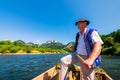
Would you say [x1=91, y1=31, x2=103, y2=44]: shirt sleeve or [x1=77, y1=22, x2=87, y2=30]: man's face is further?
[x1=77, y1=22, x2=87, y2=30]: man's face

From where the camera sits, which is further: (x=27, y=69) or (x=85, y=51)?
(x=27, y=69)

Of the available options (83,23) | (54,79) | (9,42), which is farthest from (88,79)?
(9,42)

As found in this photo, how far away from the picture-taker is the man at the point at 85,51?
5.54 metres

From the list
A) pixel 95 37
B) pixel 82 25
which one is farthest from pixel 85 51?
pixel 82 25

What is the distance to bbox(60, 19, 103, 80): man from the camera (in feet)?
18.2

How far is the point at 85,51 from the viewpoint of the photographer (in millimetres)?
6254

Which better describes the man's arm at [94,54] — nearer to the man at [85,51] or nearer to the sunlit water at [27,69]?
the man at [85,51]

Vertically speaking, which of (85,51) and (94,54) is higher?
(85,51)

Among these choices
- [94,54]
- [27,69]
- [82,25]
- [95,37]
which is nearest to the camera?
[94,54]

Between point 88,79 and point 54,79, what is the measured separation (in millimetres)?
4717

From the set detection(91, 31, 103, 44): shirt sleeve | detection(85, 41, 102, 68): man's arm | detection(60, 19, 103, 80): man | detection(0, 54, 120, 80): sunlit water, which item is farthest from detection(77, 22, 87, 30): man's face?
detection(0, 54, 120, 80): sunlit water

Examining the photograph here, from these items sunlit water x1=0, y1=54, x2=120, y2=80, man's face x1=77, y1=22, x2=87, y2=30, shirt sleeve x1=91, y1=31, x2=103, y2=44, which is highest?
man's face x1=77, y1=22, x2=87, y2=30

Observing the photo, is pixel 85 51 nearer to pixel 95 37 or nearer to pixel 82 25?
pixel 95 37

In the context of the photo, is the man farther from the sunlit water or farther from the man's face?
the sunlit water
